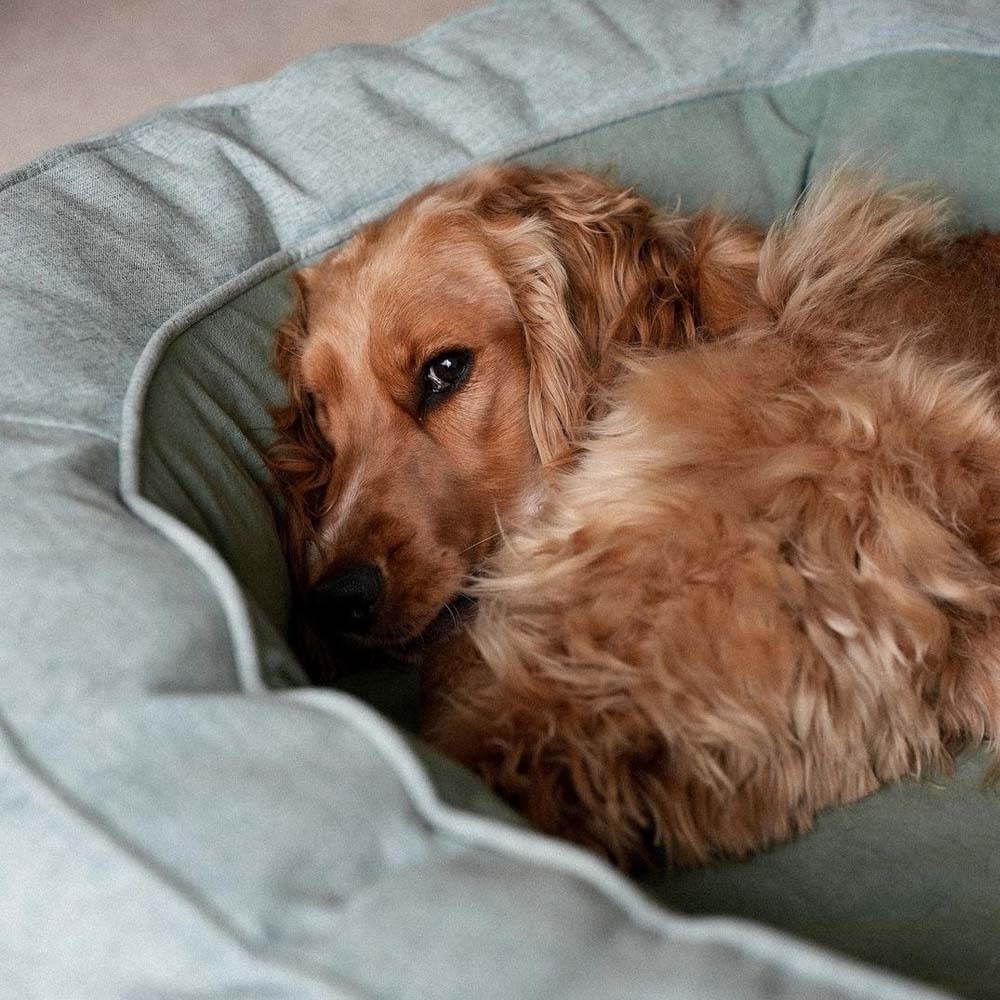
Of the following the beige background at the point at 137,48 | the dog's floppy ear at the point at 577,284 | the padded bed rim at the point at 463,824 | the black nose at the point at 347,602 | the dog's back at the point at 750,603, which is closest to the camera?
the padded bed rim at the point at 463,824

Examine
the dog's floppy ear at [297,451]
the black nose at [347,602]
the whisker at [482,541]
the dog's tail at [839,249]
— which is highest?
the dog's tail at [839,249]

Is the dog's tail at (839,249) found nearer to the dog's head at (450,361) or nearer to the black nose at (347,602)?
the dog's head at (450,361)

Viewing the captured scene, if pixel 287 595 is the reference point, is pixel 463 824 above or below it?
above

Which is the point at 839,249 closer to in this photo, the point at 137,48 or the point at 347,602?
the point at 347,602

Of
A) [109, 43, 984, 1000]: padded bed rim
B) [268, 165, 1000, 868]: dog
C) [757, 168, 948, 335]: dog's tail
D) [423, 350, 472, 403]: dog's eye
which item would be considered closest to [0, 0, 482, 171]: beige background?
[268, 165, 1000, 868]: dog

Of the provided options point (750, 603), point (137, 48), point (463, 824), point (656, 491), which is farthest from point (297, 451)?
point (137, 48)

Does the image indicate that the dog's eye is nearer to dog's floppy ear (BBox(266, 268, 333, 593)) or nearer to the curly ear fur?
the curly ear fur

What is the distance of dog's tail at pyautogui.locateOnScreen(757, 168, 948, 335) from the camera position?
6.24ft

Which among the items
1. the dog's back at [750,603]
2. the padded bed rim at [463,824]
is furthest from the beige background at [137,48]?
the dog's back at [750,603]

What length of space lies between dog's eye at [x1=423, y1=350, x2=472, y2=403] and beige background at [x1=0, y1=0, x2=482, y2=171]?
5.67 feet

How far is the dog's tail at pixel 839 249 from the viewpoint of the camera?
1902 millimetres

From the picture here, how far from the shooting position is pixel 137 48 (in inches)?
137

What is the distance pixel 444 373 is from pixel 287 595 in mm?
454

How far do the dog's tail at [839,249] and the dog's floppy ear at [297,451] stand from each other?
0.81 m
